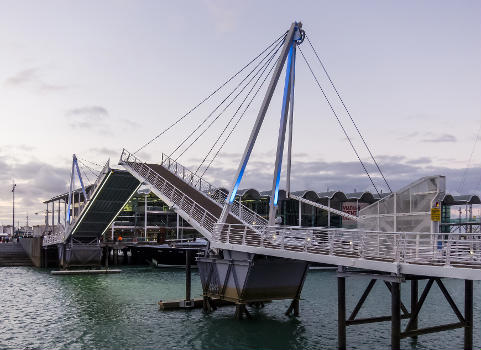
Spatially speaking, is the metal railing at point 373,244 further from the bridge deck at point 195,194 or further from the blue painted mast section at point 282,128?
the bridge deck at point 195,194

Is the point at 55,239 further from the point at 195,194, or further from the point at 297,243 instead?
the point at 297,243

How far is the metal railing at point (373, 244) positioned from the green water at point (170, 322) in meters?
4.00

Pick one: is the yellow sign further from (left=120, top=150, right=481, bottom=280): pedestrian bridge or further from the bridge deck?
the bridge deck

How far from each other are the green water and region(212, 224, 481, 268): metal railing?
400 cm

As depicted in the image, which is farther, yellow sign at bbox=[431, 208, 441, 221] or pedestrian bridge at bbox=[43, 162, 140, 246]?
pedestrian bridge at bbox=[43, 162, 140, 246]

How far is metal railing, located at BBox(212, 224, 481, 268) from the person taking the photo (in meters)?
20.6

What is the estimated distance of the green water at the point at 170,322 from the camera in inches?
1040

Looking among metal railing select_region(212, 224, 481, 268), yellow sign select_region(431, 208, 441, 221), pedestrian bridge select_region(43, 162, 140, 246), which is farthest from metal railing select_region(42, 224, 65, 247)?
yellow sign select_region(431, 208, 441, 221)

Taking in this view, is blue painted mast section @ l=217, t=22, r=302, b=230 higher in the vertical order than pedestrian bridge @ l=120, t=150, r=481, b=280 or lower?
higher

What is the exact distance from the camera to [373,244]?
1048 inches

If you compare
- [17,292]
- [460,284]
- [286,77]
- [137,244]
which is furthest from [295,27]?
[137,244]

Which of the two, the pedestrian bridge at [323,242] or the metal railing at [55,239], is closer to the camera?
the pedestrian bridge at [323,242]

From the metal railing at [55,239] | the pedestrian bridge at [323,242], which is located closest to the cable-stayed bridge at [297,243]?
the pedestrian bridge at [323,242]

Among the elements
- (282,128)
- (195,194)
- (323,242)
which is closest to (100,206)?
(195,194)
